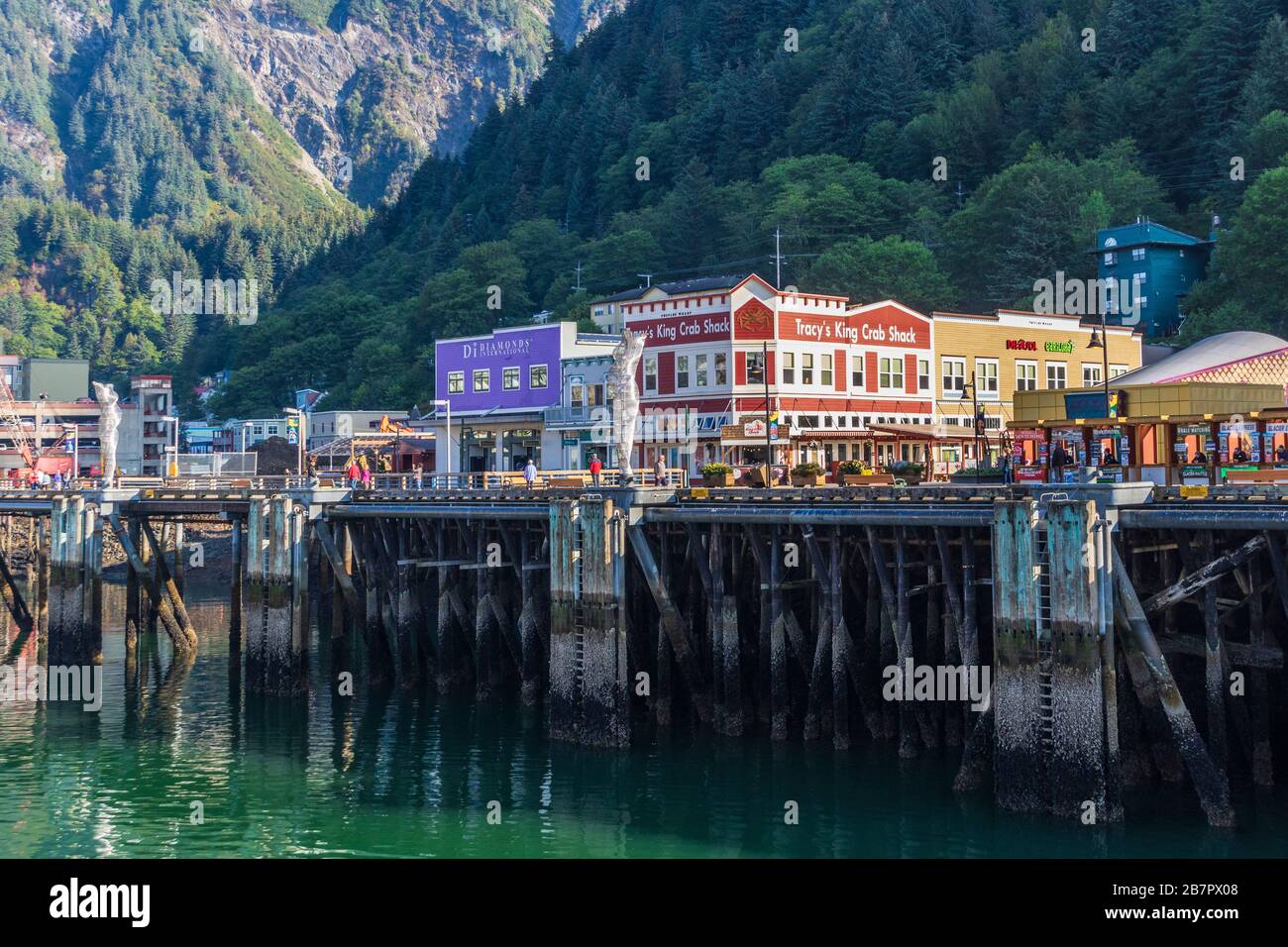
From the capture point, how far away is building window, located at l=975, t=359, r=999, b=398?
6688 cm

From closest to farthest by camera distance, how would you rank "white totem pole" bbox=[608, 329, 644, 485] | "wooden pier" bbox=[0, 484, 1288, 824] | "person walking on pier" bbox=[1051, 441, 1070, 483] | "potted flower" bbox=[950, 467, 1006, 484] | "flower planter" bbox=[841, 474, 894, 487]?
1. "wooden pier" bbox=[0, 484, 1288, 824]
2. "person walking on pier" bbox=[1051, 441, 1070, 483]
3. "white totem pole" bbox=[608, 329, 644, 485]
4. "potted flower" bbox=[950, 467, 1006, 484]
5. "flower planter" bbox=[841, 474, 894, 487]

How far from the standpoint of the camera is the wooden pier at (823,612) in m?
28.8

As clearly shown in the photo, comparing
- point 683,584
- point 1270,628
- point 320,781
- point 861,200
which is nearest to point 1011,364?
point 683,584

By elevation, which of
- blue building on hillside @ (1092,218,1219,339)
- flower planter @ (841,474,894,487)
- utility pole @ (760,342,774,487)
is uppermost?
blue building on hillside @ (1092,218,1219,339)

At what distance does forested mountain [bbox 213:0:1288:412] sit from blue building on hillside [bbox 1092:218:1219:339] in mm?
4831

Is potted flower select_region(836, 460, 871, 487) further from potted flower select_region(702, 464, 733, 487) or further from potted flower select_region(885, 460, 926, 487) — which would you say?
potted flower select_region(702, 464, 733, 487)

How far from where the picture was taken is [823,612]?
3619cm

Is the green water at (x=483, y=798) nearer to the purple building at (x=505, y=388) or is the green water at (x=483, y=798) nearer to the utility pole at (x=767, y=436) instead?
the utility pole at (x=767, y=436)

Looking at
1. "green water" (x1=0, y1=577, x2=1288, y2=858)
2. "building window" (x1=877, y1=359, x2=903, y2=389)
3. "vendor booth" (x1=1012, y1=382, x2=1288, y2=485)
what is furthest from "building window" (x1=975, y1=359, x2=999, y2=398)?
"green water" (x1=0, y1=577, x2=1288, y2=858)

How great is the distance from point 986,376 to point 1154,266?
38.5 metres

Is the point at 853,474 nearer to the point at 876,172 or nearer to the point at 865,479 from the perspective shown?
the point at 865,479

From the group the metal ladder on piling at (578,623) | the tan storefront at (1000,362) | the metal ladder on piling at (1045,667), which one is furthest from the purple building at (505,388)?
the metal ladder on piling at (1045,667)

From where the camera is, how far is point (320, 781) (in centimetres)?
3775
